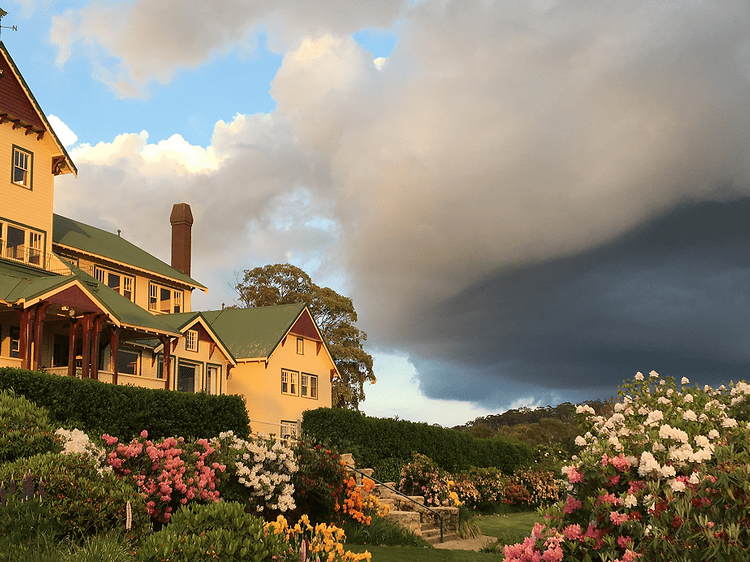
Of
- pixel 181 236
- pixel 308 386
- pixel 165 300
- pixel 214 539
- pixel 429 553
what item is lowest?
pixel 429 553

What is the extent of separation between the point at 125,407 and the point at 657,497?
14.7 m

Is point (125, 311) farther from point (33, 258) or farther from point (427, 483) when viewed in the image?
point (427, 483)

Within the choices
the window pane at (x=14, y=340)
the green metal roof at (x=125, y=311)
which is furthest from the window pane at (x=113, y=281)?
the window pane at (x=14, y=340)

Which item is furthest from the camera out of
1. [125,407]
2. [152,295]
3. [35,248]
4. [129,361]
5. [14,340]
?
[152,295]

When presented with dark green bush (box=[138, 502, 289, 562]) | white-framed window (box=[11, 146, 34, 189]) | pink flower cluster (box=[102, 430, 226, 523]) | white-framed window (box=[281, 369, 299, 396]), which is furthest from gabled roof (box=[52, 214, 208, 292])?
dark green bush (box=[138, 502, 289, 562])

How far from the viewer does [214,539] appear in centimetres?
768

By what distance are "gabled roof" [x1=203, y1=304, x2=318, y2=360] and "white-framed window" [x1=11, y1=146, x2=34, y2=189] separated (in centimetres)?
1522

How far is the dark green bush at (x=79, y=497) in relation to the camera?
1006cm

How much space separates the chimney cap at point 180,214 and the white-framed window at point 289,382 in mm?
12124

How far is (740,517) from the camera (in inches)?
251

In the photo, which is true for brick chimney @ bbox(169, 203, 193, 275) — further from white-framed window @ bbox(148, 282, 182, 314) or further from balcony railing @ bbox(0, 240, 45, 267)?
balcony railing @ bbox(0, 240, 45, 267)

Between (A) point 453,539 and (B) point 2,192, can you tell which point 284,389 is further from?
(A) point 453,539

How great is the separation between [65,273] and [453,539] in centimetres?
2068

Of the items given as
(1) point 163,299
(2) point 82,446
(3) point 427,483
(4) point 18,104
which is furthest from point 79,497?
(1) point 163,299
